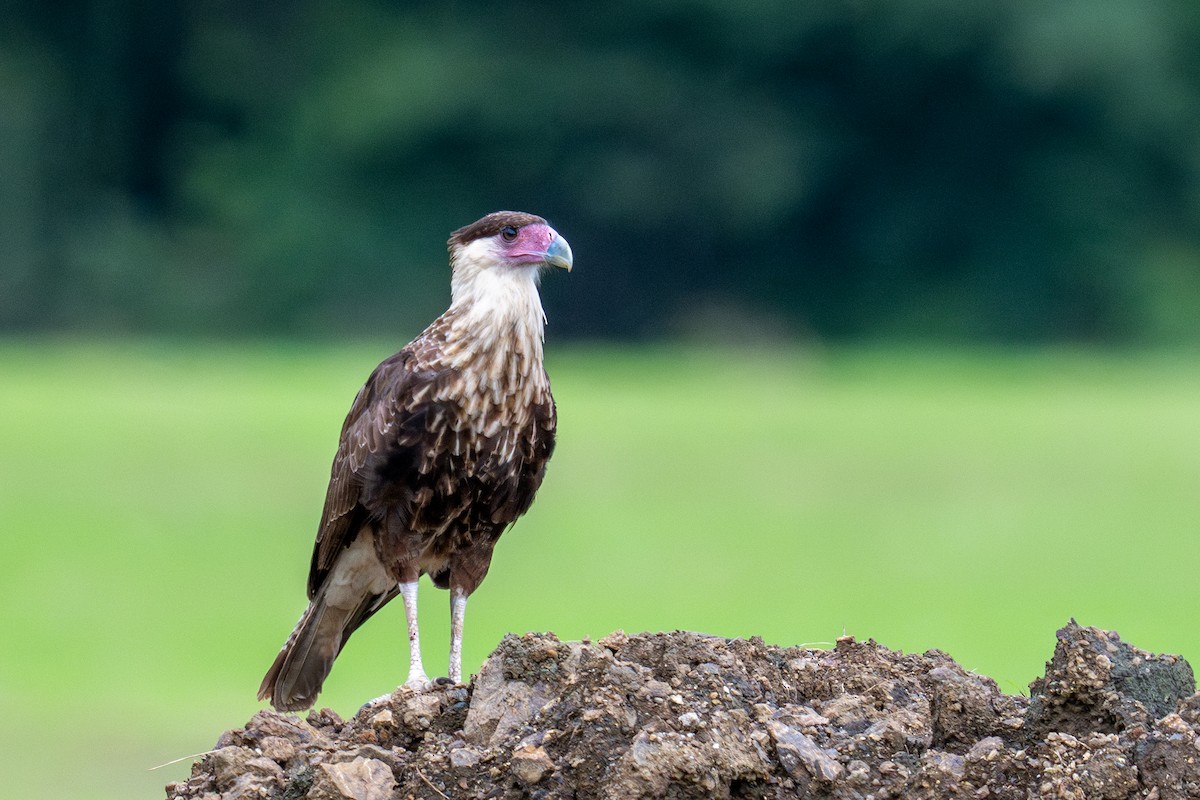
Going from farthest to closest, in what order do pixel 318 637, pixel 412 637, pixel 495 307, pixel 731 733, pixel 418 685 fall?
pixel 318 637, pixel 495 307, pixel 412 637, pixel 418 685, pixel 731 733

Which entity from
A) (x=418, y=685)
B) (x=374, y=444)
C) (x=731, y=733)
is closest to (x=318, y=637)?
(x=374, y=444)

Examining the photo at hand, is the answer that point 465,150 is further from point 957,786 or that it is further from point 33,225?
point 957,786

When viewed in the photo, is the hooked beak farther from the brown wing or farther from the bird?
the brown wing

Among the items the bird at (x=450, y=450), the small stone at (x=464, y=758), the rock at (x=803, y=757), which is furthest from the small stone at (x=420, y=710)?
the bird at (x=450, y=450)

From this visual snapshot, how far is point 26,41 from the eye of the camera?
3381cm

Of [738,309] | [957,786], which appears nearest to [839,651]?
[957,786]

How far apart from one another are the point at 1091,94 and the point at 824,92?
171 inches

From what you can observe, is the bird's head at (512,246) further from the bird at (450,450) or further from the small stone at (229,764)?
the small stone at (229,764)

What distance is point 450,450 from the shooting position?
17.5ft

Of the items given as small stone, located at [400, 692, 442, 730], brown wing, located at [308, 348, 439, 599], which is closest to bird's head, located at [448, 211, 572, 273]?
brown wing, located at [308, 348, 439, 599]

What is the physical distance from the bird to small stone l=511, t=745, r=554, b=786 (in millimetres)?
1357

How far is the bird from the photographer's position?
5332 mm

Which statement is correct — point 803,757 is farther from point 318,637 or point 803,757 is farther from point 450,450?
point 318,637

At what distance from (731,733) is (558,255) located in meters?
2.07
